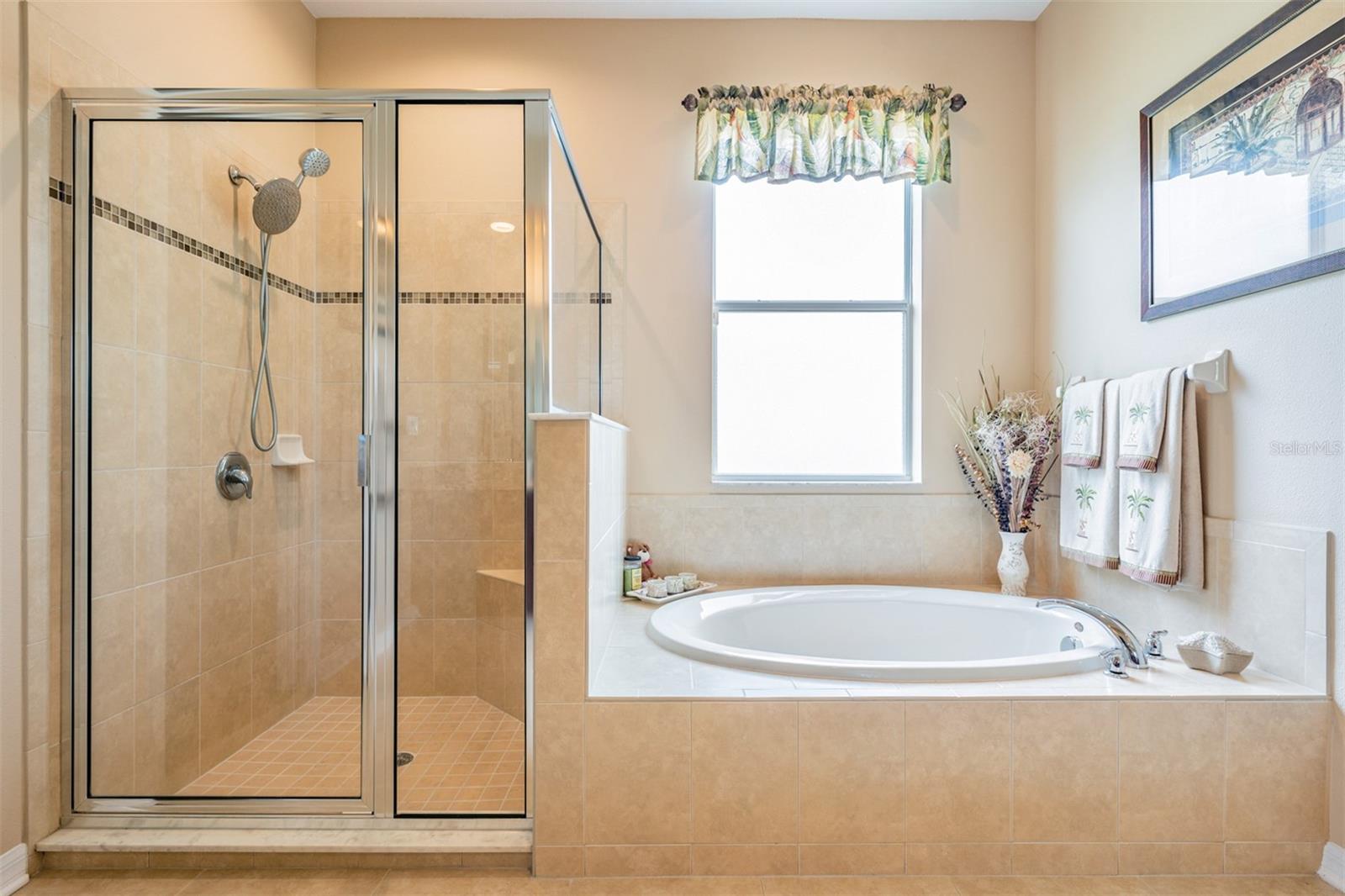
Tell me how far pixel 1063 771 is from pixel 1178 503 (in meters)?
0.83

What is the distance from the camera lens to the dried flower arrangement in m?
2.51

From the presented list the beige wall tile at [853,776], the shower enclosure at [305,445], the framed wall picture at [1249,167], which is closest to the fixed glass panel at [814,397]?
the framed wall picture at [1249,167]

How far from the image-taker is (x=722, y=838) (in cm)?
160

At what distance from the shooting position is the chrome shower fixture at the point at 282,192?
5.57 feet

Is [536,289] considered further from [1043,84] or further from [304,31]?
[1043,84]

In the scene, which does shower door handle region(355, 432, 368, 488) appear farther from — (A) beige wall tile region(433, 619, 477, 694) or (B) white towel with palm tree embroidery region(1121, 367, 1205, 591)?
(B) white towel with palm tree embroidery region(1121, 367, 1205, 591)

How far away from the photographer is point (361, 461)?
1.71 meters

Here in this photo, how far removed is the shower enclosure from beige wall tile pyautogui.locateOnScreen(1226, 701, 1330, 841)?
168 cm

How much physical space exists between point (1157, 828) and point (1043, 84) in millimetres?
2588

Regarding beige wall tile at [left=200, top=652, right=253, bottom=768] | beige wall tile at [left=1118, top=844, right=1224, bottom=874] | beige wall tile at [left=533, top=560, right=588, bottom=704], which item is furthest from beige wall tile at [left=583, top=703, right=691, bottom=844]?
beige wall tile at [left=1118, top=844, right=1224, bottom=874]

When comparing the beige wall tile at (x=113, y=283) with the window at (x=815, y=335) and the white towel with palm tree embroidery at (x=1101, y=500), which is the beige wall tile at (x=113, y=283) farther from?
the white towel with palm tree embroidery at (x=1101, y=500)

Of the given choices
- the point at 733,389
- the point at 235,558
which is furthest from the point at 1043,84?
the point at 235,558

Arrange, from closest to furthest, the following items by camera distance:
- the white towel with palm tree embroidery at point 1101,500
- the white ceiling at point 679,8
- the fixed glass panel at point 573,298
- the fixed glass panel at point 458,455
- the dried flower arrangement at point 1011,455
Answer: the fixed glass panel at point 458,455 < the fixed glass panel at point 573,298 < the white towel with palm tree embroidery at point 1101,500 < the dried flower arrangement at point 1011,455 < the white ceiling at point 679,8

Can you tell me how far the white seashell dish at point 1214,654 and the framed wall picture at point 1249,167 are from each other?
2.94 feet
